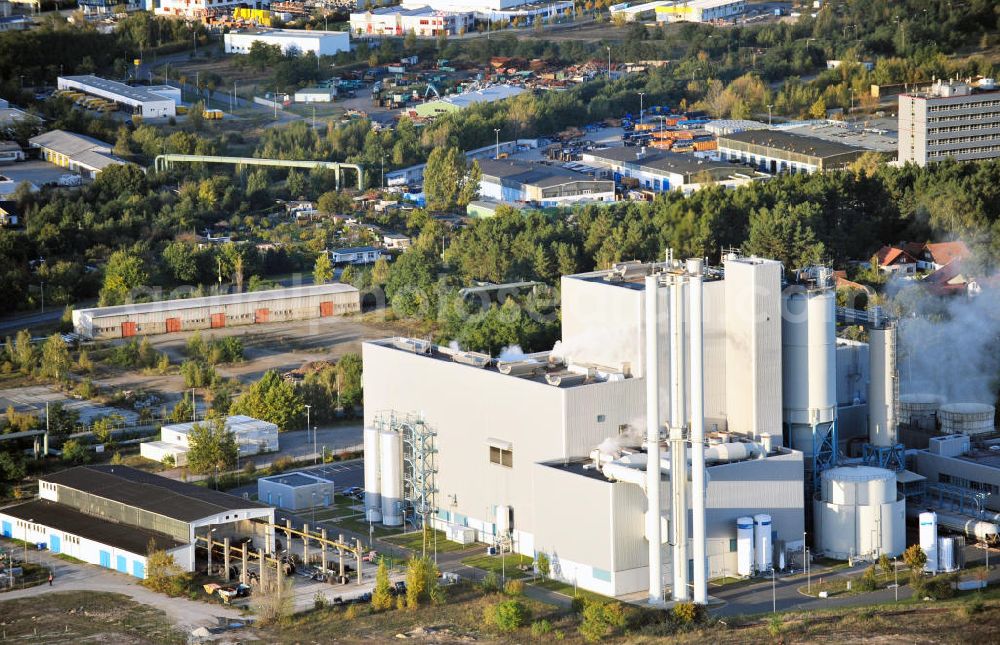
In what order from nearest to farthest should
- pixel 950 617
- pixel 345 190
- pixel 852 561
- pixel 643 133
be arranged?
1. pixel 950 617
2. pixel 852 561
3. pixel 345 190
4. pixel 643 133

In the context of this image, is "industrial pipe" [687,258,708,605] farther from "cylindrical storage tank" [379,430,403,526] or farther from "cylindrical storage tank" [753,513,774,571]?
"cylindrical storage tank" [379,430,403,526]

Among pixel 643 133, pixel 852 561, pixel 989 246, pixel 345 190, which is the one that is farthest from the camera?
pixel 643 133

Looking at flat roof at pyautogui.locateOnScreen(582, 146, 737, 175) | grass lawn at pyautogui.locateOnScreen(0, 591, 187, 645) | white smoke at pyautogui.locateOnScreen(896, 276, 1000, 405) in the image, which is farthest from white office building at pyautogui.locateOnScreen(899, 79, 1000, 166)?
grass lawn at pyautogui.locateOnScreen(0, 591, 187, 645)

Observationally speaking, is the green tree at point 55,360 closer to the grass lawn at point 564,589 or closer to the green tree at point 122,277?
the green tree at point 122,277

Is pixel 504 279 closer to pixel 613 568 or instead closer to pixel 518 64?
pixel 613 568

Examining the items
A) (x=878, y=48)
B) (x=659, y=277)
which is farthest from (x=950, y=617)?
(x=878, y=48)

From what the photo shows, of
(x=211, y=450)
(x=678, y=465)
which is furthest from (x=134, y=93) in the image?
(x=678, y=465)

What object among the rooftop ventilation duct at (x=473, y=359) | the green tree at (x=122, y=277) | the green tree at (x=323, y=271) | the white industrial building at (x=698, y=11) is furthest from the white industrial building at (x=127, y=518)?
the white industrial building at (x=698, y=11)
